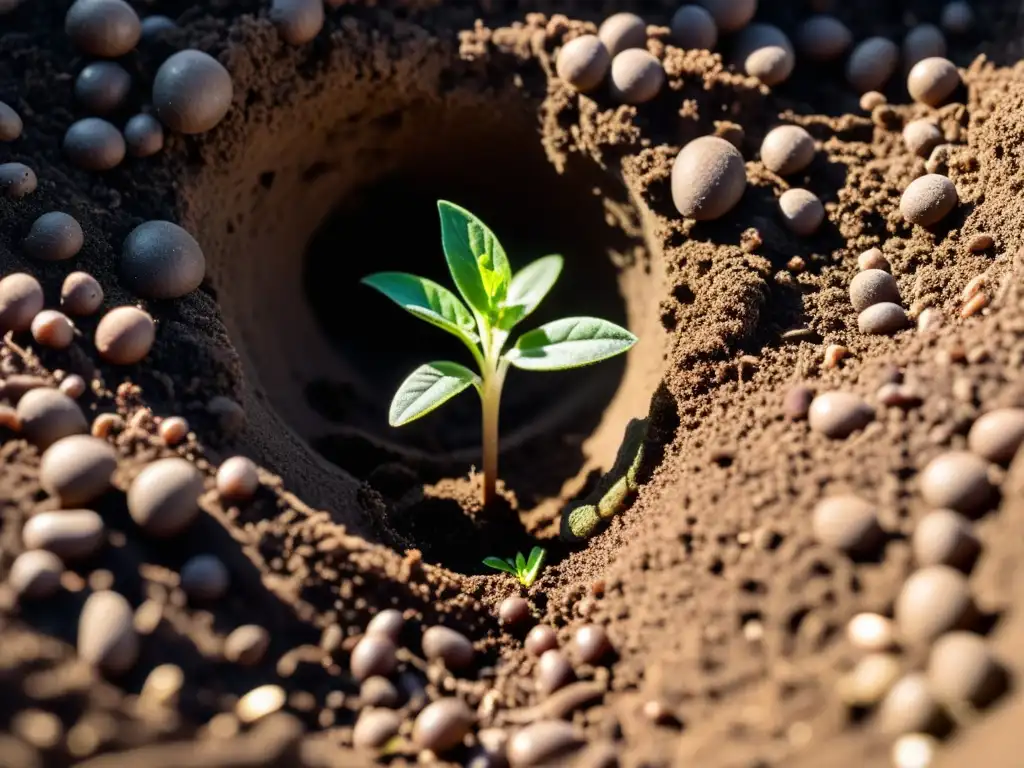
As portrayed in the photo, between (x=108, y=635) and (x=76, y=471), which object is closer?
(x=108, y=635)

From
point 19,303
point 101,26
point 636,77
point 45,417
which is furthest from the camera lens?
point 636,77

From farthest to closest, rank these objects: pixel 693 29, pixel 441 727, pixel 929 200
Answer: pixel 693 29, pixel 929 200, pixel 441 727

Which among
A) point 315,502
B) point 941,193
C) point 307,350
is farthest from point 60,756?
point 941,193

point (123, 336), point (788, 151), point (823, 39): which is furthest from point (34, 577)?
point (823, 39)

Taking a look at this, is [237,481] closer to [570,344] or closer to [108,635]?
[108,635]

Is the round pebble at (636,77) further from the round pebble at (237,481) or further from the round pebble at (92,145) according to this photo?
the round pebble at (237,481)

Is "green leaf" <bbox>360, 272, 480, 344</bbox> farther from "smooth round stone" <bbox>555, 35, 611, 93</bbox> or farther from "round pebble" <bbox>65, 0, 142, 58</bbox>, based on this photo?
"round pebble" <bbox>65, 0, 142, 58</bbox>

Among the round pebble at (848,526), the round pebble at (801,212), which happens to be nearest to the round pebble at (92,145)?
the round pebble at (801,212)

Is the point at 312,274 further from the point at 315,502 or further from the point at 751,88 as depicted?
the point at 751,88
